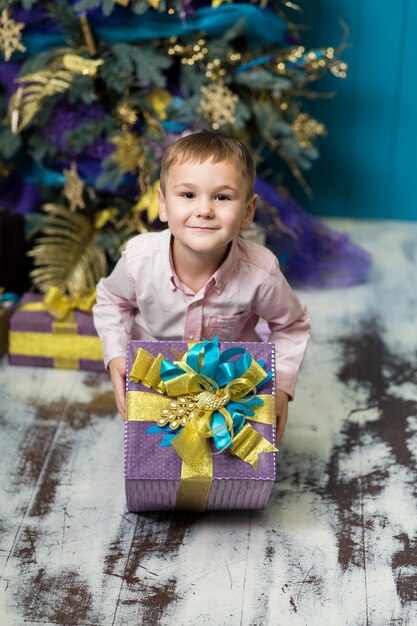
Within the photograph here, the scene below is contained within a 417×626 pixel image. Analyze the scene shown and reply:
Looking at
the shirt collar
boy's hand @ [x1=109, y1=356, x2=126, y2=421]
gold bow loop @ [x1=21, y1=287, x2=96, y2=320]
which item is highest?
the shirt collar

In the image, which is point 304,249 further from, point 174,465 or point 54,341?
point 174,465

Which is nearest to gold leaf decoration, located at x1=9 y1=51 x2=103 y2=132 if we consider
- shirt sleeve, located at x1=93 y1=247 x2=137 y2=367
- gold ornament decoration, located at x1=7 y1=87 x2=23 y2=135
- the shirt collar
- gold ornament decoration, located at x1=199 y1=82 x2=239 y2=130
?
gold ornament decoration, located at x1=7 y1=87 x2=23 y2=135

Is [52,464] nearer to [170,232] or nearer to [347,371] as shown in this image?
[170,232]

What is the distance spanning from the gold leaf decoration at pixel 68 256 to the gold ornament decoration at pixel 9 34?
40cm

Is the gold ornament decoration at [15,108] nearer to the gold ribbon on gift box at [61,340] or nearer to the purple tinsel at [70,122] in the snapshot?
the purple tinsel at [70,122]

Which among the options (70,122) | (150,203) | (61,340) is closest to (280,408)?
(61,340)

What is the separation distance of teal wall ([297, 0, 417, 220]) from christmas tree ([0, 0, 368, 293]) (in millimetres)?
396

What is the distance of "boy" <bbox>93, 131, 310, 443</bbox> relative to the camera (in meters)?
1.54

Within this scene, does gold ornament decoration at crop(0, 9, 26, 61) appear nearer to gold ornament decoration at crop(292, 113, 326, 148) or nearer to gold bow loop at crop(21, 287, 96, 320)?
gold bow loop at crop(21, 287, 96, 320)

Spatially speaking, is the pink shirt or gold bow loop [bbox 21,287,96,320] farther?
gold bow loop [bbox 21,287,96,320]

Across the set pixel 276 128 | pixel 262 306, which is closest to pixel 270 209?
pixel 276 128

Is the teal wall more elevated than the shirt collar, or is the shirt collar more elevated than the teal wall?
the shirt collar

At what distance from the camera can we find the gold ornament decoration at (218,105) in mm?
2357

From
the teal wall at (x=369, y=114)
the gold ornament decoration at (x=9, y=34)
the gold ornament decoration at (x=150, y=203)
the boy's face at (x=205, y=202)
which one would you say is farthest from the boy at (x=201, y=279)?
the teal wall at (x=369, y=114)
